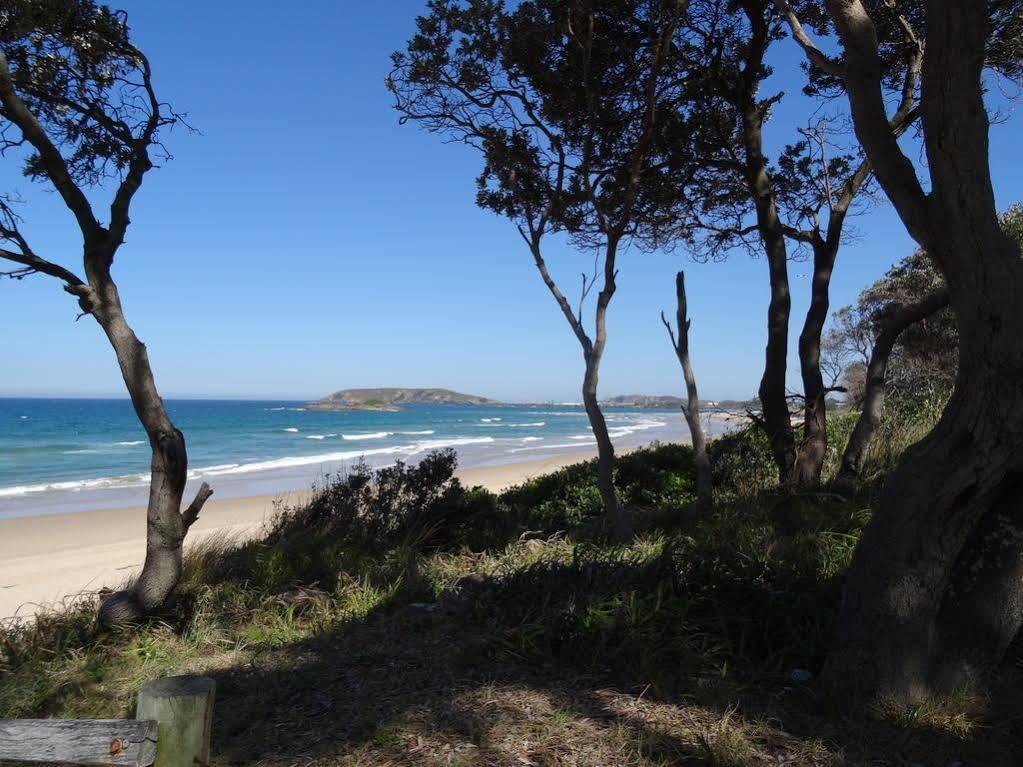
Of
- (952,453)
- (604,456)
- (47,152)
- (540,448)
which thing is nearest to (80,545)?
(47,152)

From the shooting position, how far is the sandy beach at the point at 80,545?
9.77 metres

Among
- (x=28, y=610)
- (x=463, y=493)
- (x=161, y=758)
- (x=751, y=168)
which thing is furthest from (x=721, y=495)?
(x=28, y=610)

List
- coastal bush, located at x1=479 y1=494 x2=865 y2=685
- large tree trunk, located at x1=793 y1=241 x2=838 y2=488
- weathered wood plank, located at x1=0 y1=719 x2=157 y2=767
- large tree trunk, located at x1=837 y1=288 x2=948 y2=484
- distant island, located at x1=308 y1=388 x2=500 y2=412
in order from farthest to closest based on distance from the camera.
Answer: distant island, located at x1=308 y1=388 x2=500 y2=412, large tree trunk, located at x1=793 y1=241 x2=838 y2=488, large tree trunk, located at x1=837 y1=288 x2=948 y2=484, coastal bush, located at x1=479 y1=494 x2=865 y2=685, weathered wood plank, located at x1=0 y1=719 x2=157 y2=767

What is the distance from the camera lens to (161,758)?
232cm

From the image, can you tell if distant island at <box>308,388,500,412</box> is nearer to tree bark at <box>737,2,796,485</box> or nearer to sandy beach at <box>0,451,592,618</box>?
sandy beach at <box>0,451,592,618</box>

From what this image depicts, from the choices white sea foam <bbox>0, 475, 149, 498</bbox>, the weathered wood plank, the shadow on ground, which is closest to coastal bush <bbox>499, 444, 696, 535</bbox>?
the shadow on ground

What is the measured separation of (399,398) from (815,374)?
14636 cm

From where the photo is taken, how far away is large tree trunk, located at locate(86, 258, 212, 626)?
18.6ft

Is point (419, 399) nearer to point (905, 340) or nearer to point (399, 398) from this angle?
point (399, 398)

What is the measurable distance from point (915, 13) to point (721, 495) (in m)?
5.94

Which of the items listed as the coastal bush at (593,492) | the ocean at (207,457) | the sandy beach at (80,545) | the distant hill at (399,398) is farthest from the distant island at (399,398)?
the coastal bush at (593,492)

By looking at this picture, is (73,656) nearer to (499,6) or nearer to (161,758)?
(161,758)

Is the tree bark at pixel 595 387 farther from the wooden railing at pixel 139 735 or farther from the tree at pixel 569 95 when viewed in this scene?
the wooden railing at pixel 139 735

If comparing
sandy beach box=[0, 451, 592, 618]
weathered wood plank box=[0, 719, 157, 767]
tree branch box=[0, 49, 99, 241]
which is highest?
tree branch box=[0, 49, 99, 241]
